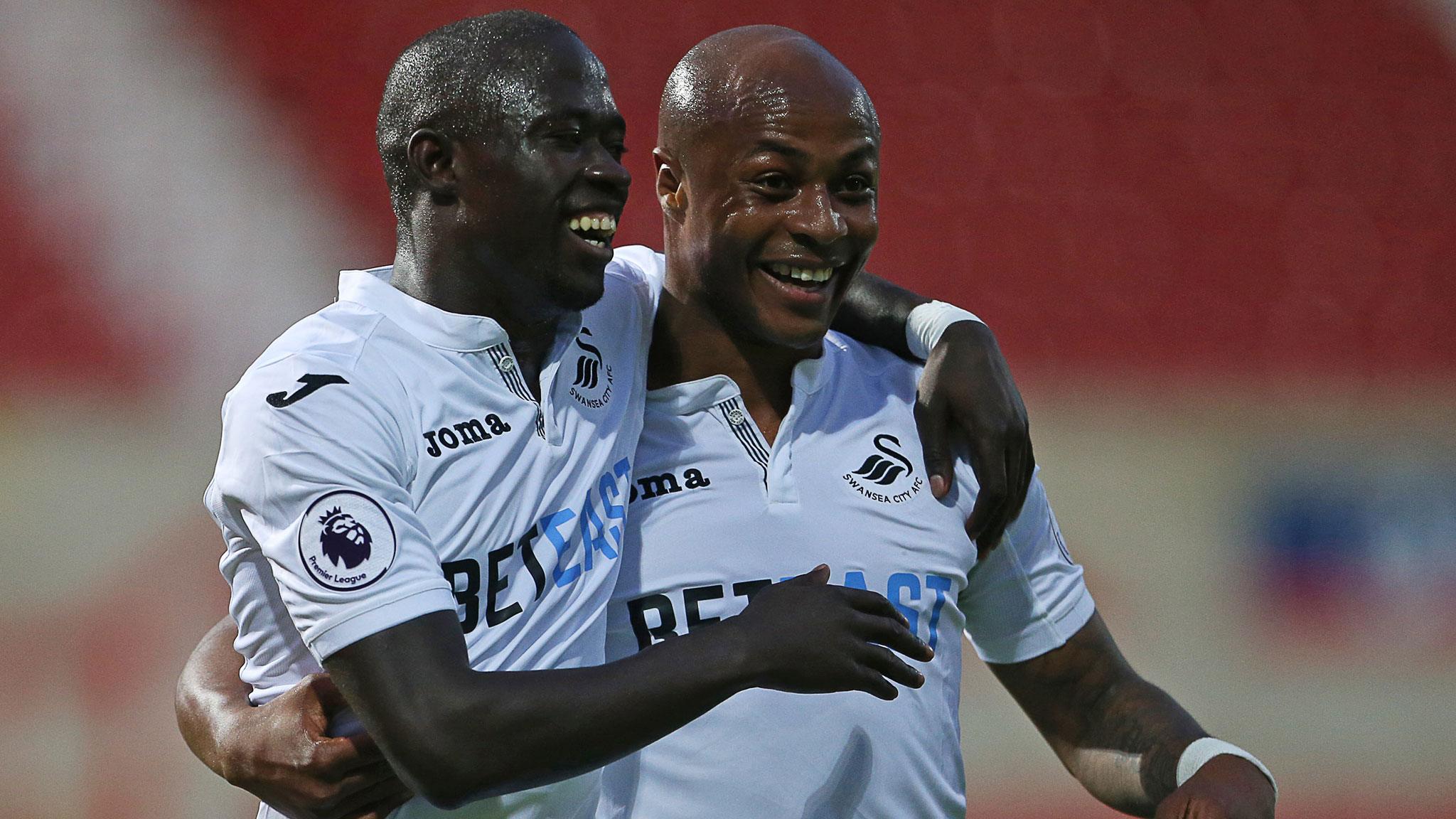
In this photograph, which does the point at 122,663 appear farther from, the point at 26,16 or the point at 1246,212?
the point at 1246,212

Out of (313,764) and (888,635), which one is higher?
(888,635)

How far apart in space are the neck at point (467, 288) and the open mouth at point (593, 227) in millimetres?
78

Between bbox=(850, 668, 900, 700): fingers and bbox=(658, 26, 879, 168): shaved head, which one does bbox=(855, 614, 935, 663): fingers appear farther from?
bbox=(658, 26, 879, 168): shaved head

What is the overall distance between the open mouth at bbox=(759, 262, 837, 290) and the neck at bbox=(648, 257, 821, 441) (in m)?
0.10

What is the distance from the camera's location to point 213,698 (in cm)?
154

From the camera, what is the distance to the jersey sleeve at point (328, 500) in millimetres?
1208

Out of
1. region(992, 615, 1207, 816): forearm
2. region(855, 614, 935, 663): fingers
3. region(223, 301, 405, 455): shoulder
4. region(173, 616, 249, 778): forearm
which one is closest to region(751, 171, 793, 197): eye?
region(223, 301, 405, 455): shoulder

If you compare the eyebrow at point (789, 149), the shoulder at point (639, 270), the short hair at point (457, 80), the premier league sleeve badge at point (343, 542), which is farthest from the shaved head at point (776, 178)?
the premier league sleeve badge at point (343, 542)

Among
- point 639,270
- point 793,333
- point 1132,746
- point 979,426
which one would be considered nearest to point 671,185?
point 639,270

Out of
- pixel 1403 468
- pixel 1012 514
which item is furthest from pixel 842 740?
pixel 1403 468

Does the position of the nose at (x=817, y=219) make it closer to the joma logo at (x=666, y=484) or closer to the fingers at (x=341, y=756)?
the joma logo at (x=666, y=484)

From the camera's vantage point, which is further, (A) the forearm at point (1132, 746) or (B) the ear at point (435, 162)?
(A) the forearm at point (1132, 746)

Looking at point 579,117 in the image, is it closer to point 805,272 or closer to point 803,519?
Answer: point 805,272

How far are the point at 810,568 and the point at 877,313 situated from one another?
0.43 m
